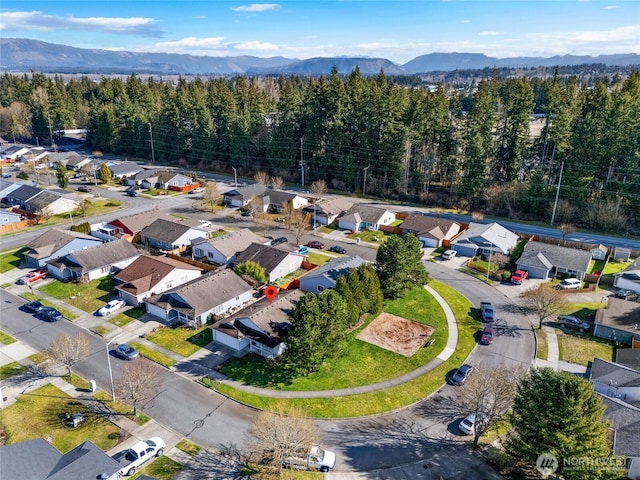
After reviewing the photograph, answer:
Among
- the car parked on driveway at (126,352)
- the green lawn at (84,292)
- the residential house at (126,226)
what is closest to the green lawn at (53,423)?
the car parked on driveway at (126,352)

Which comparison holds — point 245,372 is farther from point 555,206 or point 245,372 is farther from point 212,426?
point 555,206

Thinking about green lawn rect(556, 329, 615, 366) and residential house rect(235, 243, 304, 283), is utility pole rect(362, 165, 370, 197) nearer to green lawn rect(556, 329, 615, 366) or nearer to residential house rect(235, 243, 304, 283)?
residential house rect(235, 243, 304, 283)

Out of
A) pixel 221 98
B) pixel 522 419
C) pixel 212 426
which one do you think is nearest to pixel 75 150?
pixel 221 98

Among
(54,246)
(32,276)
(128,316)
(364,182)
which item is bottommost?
(128,316)

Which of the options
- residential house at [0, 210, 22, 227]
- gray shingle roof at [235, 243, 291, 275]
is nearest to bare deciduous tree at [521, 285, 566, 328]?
gray shingle roof at [235, 243, 291, 275]

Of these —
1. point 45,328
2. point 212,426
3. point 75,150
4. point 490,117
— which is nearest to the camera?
point 212,426

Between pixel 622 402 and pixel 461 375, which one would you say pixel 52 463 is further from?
pixel 622 402

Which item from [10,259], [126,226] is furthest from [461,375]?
[10,259]
